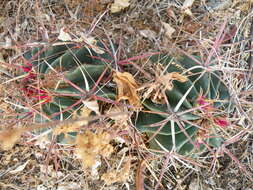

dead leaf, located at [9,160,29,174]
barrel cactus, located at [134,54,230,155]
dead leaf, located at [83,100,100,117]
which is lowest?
dead leaf, located at [9,160,29,174]

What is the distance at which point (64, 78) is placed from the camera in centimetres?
80

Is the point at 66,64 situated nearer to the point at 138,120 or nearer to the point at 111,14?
the point at 138,120

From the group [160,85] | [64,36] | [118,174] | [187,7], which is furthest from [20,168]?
[187,7]

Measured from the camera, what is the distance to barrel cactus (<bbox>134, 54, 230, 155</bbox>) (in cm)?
83

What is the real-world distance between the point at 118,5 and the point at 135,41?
0.17 metres

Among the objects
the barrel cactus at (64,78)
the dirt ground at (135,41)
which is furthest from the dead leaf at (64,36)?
the dirt ground at (135,41)

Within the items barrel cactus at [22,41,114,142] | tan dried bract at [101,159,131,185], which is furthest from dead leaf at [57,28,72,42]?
tan dried bract at [101,159,131,185]

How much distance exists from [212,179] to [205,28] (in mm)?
632

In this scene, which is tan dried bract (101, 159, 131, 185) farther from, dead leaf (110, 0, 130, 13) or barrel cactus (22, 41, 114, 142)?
dead leaf (110, 0, 130, 13)

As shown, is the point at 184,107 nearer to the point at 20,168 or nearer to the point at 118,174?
the point at 118,174

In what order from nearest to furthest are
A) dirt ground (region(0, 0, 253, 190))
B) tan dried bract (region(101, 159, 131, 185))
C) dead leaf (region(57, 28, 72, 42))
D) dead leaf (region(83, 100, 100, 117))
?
dead leaf (region(83, 100, 100, 117)) → dead leaf (region(57, 28, 72, 42)) → tan dried bract (region(101, 159, 131, 185)) → dirt ground (region(0, 0, 253, 190))

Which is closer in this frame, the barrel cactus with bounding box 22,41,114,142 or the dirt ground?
the barrel cactus with bounding box 22,41,114,142

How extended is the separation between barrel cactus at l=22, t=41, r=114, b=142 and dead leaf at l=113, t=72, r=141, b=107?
0.11 ft

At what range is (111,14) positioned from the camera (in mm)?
1270
